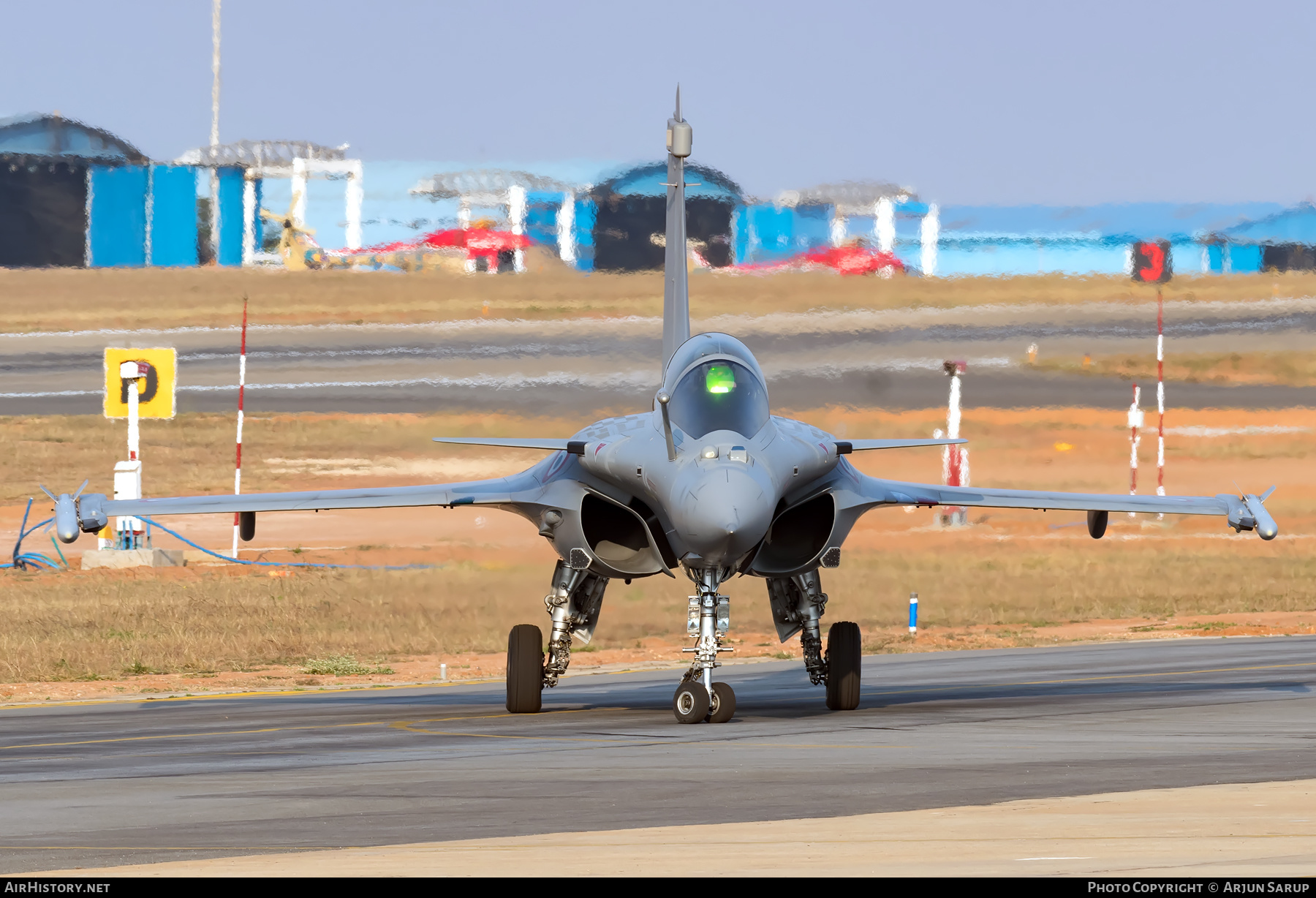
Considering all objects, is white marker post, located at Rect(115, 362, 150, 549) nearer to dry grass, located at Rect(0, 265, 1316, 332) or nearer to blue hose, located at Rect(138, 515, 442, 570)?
blue hose, located at Rect(138, 515, 442, 570)

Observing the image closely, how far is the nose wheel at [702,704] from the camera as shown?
16500 millimetres

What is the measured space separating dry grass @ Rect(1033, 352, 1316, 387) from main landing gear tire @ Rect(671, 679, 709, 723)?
38.2 meters

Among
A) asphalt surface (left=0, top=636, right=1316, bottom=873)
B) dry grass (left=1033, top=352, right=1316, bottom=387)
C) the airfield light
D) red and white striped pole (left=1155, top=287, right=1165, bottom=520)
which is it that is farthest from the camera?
dry grass (left=1033, top=352, right=1316, bottom=387)

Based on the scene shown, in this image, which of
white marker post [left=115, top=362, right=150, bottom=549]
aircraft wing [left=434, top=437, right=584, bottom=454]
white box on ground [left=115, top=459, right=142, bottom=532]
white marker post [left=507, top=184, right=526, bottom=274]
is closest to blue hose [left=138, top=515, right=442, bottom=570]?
white marker post [left=115, top=362, right=150, bottom=549]

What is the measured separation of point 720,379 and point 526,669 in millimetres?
4092

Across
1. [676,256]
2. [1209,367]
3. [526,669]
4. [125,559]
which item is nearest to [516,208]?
[1209,367]

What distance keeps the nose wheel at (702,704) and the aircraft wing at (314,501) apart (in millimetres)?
2886

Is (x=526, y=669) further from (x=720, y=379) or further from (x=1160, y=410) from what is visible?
(x=1160, y=410)

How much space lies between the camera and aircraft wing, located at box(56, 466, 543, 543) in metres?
17.6

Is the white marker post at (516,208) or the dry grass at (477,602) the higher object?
the white marker post at (516,208)

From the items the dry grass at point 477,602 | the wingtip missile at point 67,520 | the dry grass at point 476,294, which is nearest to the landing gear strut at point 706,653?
the wingtip missile at point 67,520

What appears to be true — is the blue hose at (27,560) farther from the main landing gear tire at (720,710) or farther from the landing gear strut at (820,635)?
the main landing gear tire at (720,710)

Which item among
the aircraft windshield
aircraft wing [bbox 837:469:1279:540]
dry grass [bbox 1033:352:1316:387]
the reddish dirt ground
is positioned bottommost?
the reddish dirt ground
